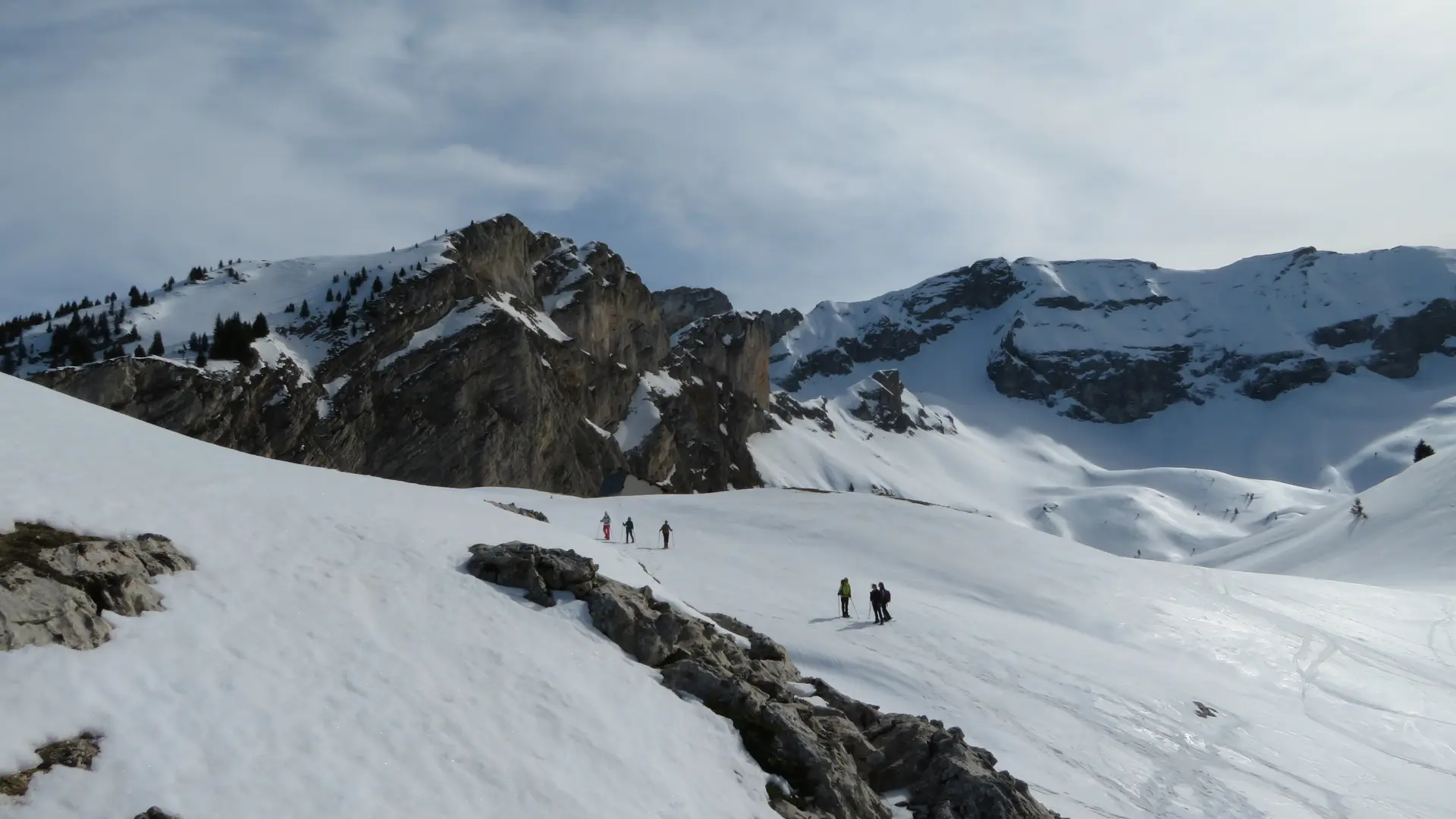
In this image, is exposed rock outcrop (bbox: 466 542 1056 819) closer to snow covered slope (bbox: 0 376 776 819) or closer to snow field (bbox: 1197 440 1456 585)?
snow covered slope (bbox: 0 376 776 819)

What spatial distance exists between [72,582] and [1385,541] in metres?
76.7

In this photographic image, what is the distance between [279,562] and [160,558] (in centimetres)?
180

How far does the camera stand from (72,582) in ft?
37.3

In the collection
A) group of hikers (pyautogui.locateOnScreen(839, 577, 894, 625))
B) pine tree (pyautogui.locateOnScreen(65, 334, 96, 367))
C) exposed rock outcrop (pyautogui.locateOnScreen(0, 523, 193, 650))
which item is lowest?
group of hikers (pyautogui.locateOnScreen(839, 577, 894, 625))

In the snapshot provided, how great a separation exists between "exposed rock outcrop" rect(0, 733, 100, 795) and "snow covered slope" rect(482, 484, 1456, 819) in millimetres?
15272

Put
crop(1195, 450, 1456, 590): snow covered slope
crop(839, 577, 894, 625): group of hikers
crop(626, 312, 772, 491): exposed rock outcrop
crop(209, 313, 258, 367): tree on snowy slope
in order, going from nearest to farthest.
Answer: crop(839, 577, 894, 625): group of hikers < crop(1195, 450, 1456, 590): snow covered slope < crop(209, 313, 258, 367): tree on snowy slope < crop(626, 312, 772, 491): exposed rock outcrop

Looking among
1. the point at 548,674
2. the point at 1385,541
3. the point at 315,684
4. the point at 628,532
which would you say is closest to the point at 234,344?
the point at 628,532

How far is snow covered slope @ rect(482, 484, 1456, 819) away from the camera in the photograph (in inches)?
818

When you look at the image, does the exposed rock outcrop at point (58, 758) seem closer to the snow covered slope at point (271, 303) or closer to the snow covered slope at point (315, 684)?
the snow covered slope at point (315, 684)

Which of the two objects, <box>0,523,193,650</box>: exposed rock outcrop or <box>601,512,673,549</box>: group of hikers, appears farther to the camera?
<box>601,512,673,549</box>: group of hikers

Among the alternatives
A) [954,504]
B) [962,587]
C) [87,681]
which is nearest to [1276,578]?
[962,587]

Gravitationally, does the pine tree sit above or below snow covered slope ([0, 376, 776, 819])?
above

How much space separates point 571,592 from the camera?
55.4 feet

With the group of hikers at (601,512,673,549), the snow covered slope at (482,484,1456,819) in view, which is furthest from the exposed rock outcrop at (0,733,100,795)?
the group of hikers at (601,512,673,549)
